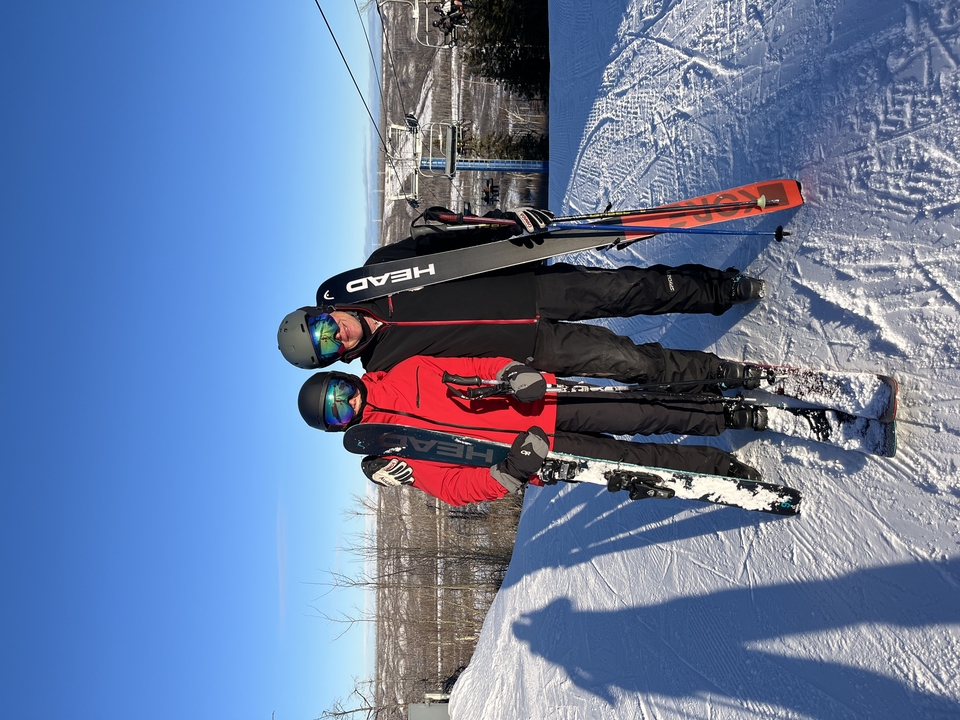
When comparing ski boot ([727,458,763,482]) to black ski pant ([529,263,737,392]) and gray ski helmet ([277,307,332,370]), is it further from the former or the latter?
gray ski helmet ([277,307,332,370])

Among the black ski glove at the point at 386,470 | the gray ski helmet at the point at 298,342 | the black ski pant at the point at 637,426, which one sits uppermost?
the gray ski helmet at the point at 298,342

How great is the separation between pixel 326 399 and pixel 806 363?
8.53ft

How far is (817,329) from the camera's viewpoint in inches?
122

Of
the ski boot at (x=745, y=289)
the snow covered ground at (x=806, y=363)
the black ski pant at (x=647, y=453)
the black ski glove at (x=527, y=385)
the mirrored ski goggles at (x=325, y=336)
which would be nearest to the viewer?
the snow covered ground at (x=806, y=363)

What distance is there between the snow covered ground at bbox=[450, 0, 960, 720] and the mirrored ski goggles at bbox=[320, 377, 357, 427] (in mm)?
2491

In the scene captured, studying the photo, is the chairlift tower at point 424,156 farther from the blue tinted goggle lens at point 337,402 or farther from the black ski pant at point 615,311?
the blue tinted goggle lens at point 337,402

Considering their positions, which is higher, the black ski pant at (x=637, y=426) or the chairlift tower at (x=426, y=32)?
the chairlift tower at (x=426, y=32)

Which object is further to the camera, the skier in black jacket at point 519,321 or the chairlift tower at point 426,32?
the chairlift tower at point 426,32

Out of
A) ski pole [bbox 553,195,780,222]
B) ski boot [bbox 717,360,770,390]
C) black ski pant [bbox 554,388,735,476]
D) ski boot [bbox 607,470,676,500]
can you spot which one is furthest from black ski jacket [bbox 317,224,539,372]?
ski boot [bbox 717,360,770,390]

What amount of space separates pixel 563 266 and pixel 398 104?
54.2ft

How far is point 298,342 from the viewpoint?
3.09 metres

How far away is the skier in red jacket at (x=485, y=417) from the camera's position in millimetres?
2986

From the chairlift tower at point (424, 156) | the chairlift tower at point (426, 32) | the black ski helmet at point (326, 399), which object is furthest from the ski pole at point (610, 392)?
the chairlift tower at point (426, 32)

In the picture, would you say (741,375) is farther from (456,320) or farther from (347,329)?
(347,329)
